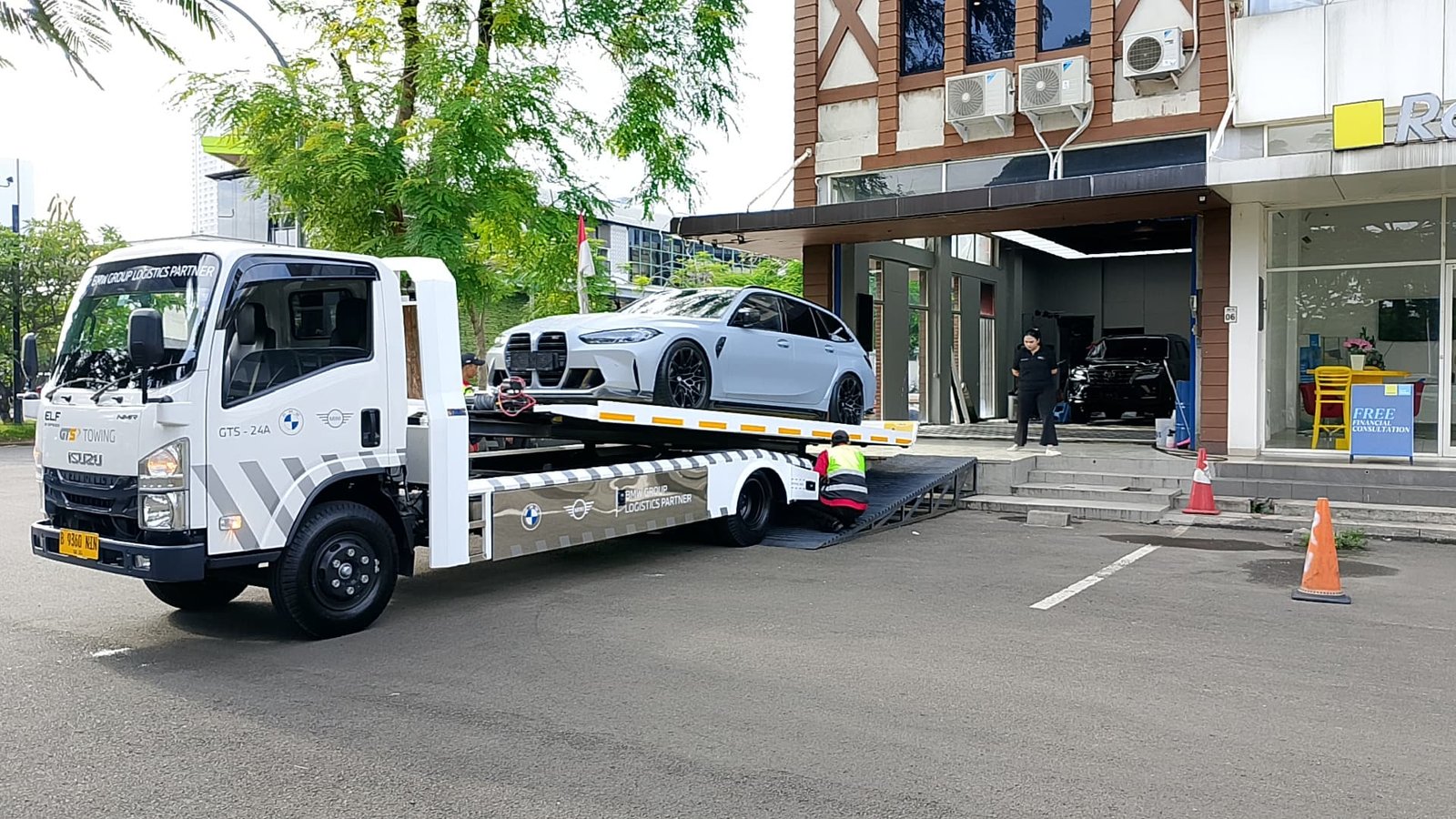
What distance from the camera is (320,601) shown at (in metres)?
6.80

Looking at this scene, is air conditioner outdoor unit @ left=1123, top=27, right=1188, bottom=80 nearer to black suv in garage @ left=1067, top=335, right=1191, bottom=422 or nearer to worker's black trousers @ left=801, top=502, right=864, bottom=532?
black suv in garage @ left=1067, top=335, right=1191, bottom=422

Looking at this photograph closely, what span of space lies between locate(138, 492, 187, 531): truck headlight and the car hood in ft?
12.4

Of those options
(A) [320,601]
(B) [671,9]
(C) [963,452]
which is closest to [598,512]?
(A) [320,601]

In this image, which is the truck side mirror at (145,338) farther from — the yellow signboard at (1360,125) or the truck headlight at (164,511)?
the yellow signboard at (1360,125)

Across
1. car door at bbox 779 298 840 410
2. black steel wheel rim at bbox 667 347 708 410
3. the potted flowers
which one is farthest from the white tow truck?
the potted flowers

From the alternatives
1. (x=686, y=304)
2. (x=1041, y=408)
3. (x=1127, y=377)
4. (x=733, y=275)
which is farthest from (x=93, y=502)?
(x=733, y=275)

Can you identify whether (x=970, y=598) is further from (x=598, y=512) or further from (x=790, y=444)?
(x=790, y=444)

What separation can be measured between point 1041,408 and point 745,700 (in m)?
10.8

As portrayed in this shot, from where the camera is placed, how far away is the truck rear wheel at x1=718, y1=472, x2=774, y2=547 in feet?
34.8

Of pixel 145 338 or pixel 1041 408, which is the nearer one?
pixel 145 338

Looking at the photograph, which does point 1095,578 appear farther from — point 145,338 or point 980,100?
point 980,100

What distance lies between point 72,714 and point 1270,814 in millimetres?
5261

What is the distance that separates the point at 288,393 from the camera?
6672 millimetres

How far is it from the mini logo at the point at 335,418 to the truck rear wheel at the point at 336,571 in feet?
1.62
